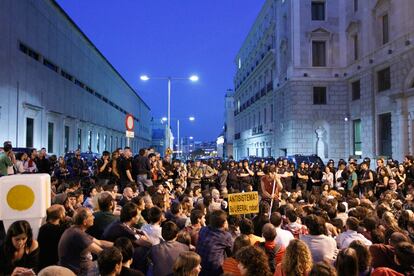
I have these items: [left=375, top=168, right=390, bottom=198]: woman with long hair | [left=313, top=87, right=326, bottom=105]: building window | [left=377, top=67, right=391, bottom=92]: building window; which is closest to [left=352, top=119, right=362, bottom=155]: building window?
[left=313, top=87, right=326, bottom=105]: building window

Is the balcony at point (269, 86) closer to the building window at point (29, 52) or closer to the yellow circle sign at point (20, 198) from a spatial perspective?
the building window at point (29, 52)

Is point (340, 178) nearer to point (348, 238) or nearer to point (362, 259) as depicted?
point (348, 238)

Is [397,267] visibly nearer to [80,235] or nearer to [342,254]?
[342,254]

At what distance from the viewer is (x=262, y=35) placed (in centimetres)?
5291

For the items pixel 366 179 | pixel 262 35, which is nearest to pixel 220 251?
pixel 366 179

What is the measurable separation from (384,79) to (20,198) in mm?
27870

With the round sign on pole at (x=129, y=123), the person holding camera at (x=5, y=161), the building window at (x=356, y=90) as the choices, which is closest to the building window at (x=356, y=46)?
the building window at (x=356, y=90)

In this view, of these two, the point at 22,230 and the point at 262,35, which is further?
the point at 262,35

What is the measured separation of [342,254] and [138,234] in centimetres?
318

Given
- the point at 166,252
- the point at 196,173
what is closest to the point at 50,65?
the point at 196,173

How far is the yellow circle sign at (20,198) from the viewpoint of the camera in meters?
5.84

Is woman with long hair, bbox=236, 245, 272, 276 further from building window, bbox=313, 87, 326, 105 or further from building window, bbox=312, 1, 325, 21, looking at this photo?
building window, bbox=312, 1, 325, 21

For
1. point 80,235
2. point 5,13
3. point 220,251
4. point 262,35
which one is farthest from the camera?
point 262,35

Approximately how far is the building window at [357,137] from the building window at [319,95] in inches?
135
